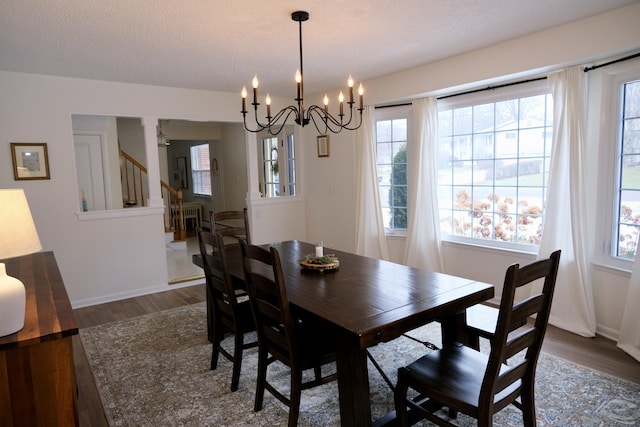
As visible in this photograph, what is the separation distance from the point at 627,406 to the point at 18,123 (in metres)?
5.27

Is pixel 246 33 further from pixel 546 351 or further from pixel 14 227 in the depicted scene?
pixel 546 351

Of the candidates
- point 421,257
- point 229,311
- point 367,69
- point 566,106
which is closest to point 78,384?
point 229,311

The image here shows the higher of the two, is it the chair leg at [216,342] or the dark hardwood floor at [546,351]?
the chair leg at [216,342]

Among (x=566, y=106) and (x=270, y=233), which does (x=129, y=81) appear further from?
(x=566, y=106)

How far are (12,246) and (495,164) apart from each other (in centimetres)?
386

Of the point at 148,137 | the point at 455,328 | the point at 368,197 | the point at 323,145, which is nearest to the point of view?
the point at 455,328

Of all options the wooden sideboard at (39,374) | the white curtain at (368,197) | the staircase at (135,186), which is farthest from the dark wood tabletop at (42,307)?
the staircase at (135,186)

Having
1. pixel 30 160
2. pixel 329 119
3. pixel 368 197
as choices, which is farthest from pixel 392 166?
pixel 30 160

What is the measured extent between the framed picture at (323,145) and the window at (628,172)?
10.6 feet

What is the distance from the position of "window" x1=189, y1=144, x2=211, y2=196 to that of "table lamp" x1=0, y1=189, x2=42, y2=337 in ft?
26.5

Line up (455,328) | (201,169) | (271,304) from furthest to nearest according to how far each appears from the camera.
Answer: (201,169) < (455,328) < (271,304)

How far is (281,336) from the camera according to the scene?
2135 mm

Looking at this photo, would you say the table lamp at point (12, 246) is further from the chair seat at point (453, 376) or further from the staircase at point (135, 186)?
the staircase at point (135, 186)

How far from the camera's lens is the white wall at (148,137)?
10.4 ft
